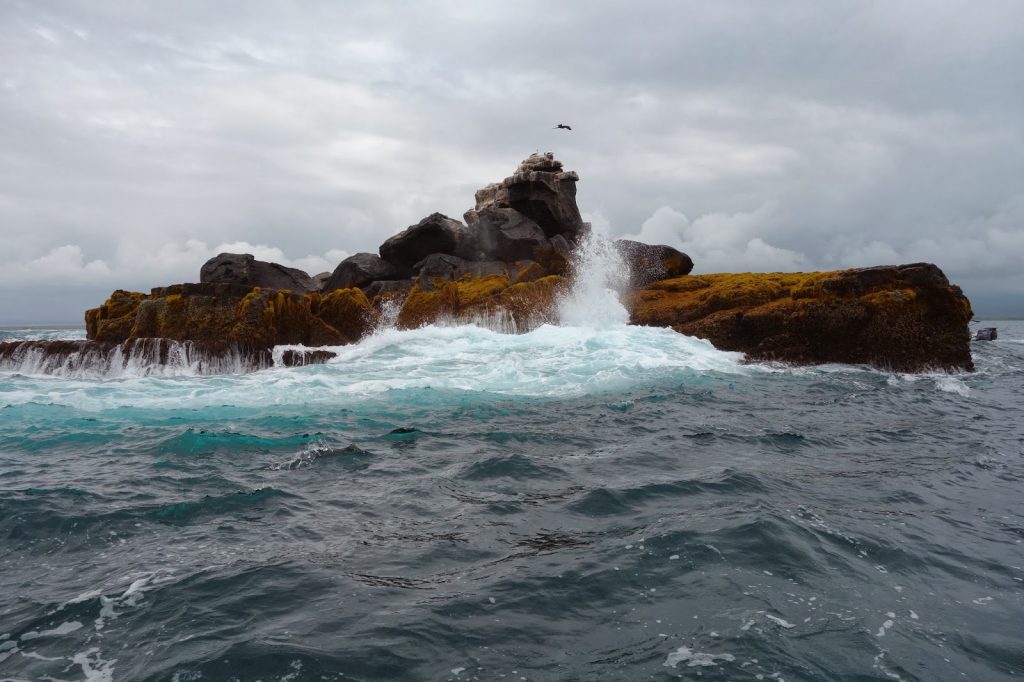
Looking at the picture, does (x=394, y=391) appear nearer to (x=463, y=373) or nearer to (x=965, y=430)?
(x=463, y=373)

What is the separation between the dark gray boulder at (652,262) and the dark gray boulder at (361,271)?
14.0 m

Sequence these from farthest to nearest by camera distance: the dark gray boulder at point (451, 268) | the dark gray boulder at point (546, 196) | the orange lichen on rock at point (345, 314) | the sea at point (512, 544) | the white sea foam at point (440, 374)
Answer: the dark gray boulder at point (546, 196), the dark gray boulder at point (451, 268), the orange lichen on rock at point (345, 314), the white sea foam at point (440, 374), the sea at point (512, 544)

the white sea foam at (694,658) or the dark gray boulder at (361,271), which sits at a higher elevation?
the dark gray boulder at (361,271)

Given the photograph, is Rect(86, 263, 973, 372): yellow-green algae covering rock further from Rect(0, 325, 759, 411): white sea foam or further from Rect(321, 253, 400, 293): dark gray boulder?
Rect(321, 253, 400, 293): dark gray boulder

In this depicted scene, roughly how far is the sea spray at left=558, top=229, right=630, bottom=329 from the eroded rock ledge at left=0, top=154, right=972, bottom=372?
533mm

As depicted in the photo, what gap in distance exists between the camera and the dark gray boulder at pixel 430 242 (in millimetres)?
36625

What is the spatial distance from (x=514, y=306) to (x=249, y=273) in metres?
15.3

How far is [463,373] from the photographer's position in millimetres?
16609

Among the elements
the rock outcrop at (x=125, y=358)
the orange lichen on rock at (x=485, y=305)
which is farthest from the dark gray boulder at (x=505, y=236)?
the rock outcrop at (x=125, y=358)

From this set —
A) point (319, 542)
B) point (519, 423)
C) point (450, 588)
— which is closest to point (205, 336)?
point (519, 423)

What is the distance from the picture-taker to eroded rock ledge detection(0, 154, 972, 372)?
19.3 metres

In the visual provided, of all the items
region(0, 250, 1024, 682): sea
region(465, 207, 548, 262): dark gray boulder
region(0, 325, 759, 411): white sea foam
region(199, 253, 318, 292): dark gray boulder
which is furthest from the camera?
region(465, 207, 548, 262): dark gray boulder

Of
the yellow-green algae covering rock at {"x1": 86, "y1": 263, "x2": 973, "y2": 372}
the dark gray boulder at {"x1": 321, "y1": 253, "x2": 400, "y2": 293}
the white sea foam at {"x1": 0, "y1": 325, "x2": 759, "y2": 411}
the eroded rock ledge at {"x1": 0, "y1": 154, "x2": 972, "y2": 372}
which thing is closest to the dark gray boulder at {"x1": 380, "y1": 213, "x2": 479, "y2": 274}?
the eroded rock ledge at {"x1": 0, "y1": 154, "x2": 972, "y2": 372}

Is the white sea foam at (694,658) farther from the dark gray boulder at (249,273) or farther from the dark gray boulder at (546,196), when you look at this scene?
the dark gray boulder at (546,196)
